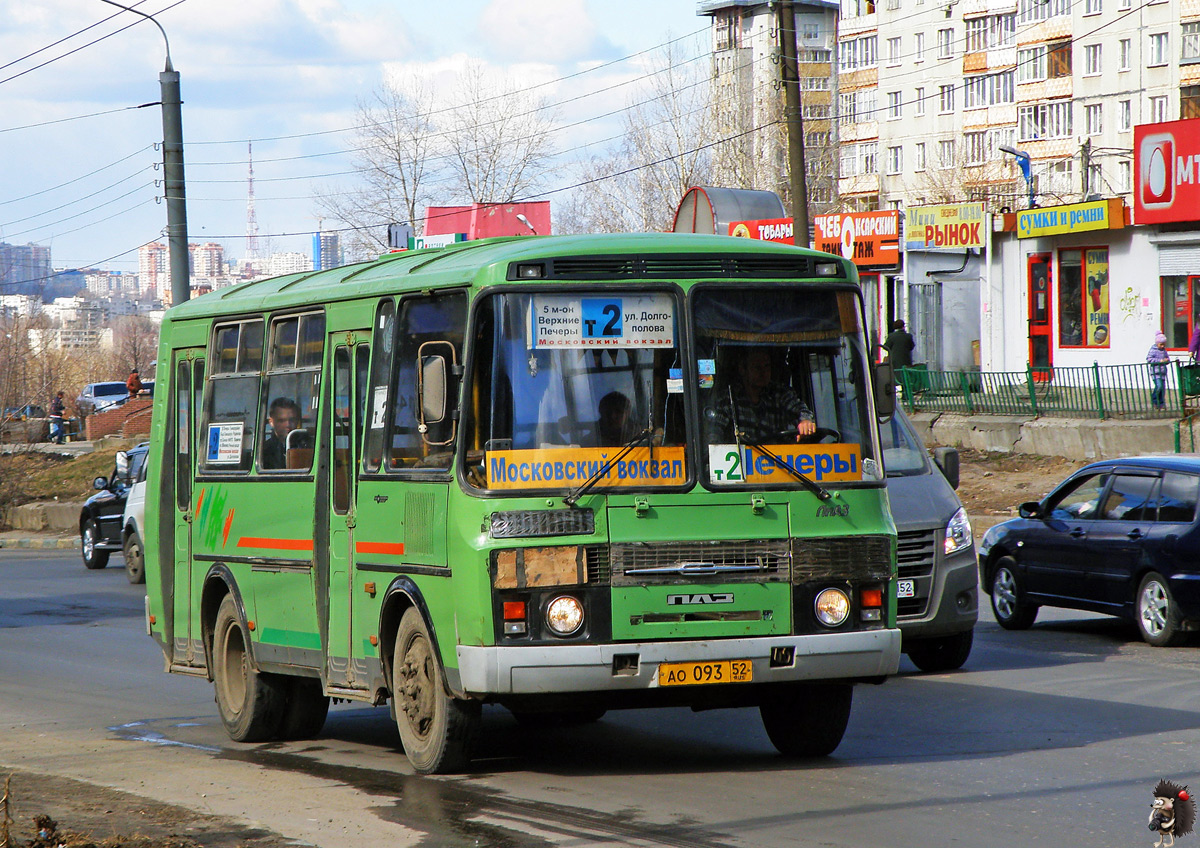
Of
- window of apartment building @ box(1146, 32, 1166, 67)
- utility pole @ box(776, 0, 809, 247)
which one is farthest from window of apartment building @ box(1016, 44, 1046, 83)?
utility pole @ box(776, 0, 809, 247)

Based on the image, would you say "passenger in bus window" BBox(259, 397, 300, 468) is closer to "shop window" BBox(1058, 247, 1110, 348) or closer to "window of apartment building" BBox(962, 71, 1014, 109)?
"shop window" BBox(1058, 247, 1110, 348)

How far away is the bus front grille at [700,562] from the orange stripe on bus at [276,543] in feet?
7.66

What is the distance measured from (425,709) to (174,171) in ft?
57.4

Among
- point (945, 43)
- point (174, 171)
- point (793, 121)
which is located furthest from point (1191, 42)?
point (174, 171)

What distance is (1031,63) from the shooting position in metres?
86.3

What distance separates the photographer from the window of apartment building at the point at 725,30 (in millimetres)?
129125

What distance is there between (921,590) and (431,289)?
4.88m

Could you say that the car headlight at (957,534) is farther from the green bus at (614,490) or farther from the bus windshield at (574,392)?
the bus windshield at (574,392)

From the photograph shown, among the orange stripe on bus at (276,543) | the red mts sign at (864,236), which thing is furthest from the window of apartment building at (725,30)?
the orange stripe on bus at (276,543)

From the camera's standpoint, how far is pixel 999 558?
1480cm

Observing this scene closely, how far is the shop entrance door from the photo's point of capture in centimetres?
3716

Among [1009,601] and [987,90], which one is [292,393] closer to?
[1009,601]

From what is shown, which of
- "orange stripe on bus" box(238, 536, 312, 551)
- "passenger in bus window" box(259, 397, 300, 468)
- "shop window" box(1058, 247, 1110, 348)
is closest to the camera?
"orange stripe on bus" box(238, 536, 312, 551)

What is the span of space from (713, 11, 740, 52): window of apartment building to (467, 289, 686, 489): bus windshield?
123203mm
